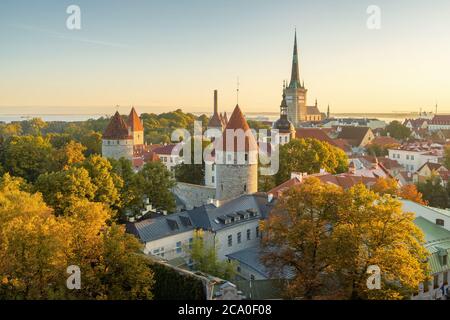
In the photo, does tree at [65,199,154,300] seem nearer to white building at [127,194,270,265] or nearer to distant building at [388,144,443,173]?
white building at [127,194,270,265]

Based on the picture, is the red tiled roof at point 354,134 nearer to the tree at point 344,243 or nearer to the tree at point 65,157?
the tree at point 65,157

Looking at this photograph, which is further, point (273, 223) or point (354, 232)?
point (273, 223)

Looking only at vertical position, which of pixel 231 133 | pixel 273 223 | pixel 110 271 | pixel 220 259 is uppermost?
pixel 231 133

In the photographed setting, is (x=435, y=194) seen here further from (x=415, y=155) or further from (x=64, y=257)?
(x=64, y=257)

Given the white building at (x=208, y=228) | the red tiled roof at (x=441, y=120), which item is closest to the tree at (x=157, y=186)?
the white building at (x=208, y=228)
